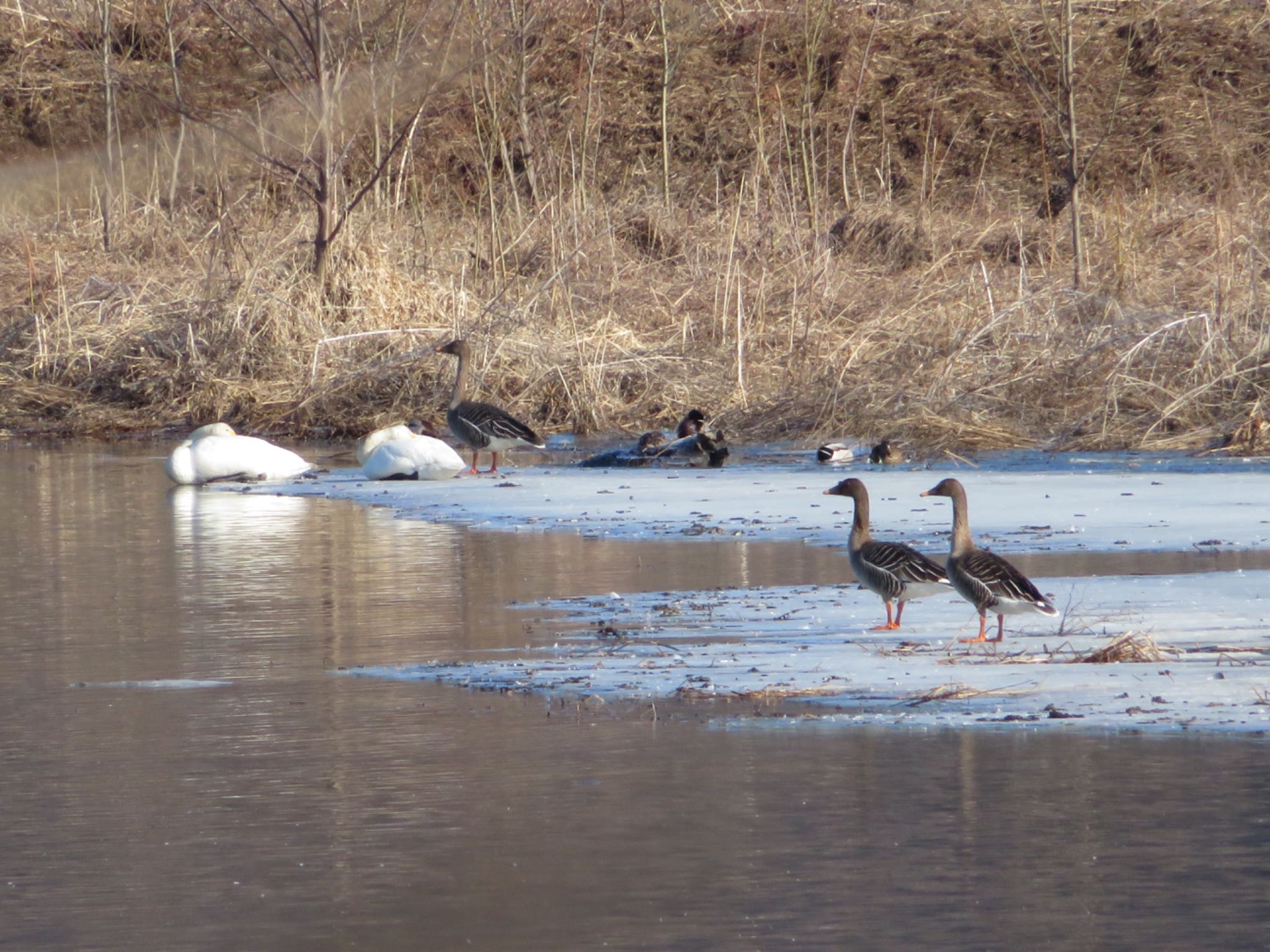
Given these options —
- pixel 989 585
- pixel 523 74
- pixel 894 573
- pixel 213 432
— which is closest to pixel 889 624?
pixel 894 573

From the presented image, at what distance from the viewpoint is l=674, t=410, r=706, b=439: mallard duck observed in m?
14.9

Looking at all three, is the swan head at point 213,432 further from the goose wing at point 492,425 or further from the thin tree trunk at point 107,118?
the thin tree trunk at point 107,118

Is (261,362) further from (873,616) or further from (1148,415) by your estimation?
(873,616)

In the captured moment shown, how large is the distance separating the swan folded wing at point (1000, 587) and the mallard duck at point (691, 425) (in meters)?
7.82

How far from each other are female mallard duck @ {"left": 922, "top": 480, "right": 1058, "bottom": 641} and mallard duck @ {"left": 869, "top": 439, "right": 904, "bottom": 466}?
22.0 ft

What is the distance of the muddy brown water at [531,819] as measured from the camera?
421 centimetres

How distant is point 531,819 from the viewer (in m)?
5.02

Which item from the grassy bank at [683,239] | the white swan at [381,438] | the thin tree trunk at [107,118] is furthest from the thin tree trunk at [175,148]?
the white swan at [381,438]

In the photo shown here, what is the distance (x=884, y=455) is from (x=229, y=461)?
4.55m

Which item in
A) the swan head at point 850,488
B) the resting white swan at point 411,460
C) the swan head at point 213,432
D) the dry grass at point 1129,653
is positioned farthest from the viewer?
the swan head at point 213,432

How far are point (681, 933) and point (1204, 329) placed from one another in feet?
40.0

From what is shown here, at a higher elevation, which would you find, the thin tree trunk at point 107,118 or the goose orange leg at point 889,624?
the thin tree trunk at point 107,118

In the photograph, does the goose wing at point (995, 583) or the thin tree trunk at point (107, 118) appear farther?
the thin tree trunk at point (107, 118)

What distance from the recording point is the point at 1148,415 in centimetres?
1473
